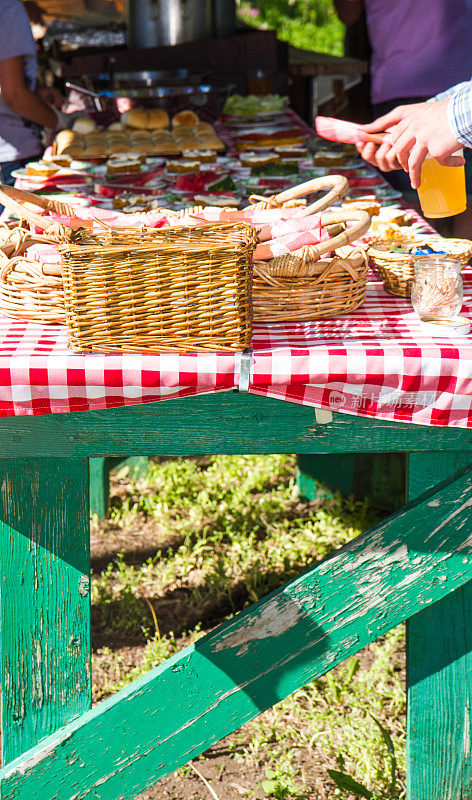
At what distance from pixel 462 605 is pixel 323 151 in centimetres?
261

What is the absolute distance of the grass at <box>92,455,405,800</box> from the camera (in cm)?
→ 210

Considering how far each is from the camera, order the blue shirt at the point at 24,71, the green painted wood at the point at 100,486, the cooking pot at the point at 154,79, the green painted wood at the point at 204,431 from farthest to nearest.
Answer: the cooking pot at the point at 154,79 → the blue shirt at the point at 24,71 → the green painted wood at the point at 100,486 → the green painted wood at the point at 204,431

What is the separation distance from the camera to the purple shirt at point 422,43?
142 inches

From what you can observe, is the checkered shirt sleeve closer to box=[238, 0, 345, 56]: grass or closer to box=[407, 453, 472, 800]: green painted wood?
box=[407, 453, 472, 800]: green painted wood

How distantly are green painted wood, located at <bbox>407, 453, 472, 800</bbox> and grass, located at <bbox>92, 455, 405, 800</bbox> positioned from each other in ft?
0.38

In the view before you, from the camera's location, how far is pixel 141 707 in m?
1.62

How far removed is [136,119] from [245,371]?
3.39 metres

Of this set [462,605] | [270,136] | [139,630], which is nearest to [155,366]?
[462,605]

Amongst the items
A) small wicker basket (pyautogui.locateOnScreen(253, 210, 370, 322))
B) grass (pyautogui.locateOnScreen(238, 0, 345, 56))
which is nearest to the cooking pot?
small wicker basket (pyautogui.locateOnScreen(253, 210, 370, 322))

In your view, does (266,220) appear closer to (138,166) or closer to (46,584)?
(46,584)

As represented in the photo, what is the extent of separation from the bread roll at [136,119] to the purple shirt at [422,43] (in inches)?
50.1

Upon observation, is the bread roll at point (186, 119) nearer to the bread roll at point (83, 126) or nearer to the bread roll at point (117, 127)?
the bread roll at point (117, 127)

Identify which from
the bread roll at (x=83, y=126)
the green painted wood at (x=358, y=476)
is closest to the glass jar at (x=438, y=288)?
the green painted wood at (x=358, y=476)

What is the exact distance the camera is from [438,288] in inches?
63.2
